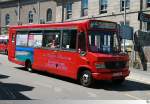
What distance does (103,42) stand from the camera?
1841cm

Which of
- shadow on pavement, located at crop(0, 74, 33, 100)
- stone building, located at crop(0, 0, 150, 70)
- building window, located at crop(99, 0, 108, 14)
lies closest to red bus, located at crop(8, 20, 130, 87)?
shadow on pavement, located at crop(0, 74, 33, 100)

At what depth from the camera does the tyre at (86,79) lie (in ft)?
57.7

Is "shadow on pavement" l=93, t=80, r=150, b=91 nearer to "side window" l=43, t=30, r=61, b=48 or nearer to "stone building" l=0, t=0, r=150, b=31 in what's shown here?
"side window" l=43, t=30, r=61, b=48

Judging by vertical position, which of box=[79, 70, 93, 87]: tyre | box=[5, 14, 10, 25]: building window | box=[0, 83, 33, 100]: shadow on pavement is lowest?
box=[0, 83, 33, 100]: shadow on pavement

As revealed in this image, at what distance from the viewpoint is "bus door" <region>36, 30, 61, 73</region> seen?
66.2 feet

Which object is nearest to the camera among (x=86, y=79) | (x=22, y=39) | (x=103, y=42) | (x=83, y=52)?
(x=86, y=79)

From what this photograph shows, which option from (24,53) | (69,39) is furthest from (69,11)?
(69,39)

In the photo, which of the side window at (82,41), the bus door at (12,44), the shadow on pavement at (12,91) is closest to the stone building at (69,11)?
the bus door at (12,44)

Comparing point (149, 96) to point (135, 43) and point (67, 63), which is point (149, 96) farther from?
point (135, 43)

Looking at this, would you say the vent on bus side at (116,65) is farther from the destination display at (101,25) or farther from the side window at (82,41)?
the destination display at (101,25)

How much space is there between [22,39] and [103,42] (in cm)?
680

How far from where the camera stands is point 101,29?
728 inches

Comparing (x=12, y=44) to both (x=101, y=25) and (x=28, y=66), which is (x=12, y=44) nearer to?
(x=28, y=66)

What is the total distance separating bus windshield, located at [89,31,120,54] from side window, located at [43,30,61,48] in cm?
244
